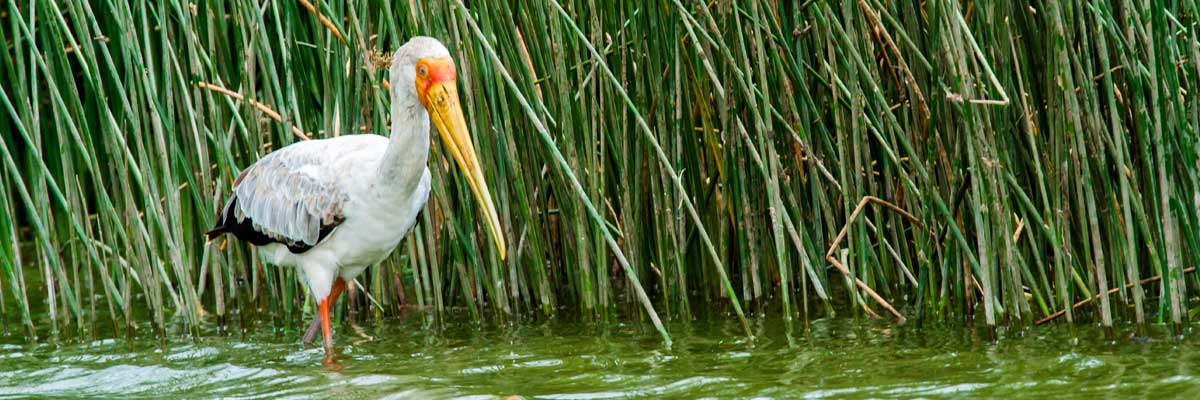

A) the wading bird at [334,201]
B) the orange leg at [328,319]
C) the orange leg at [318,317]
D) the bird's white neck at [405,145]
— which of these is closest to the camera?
the bird's white neck at [405,145]

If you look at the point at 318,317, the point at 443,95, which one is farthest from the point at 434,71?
the point at 318,317

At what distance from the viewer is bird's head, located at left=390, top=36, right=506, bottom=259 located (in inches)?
182

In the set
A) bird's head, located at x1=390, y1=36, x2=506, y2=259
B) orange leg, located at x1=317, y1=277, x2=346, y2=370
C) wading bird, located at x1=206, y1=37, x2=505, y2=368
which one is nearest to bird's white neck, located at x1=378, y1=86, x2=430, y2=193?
wading bird, located at x1=206, y1=37, x2=505, y2=368

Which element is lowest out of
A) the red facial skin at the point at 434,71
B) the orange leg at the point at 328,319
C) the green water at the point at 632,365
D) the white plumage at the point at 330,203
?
the green water at the point at 632,365

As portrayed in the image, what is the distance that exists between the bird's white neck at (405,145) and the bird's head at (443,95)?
0.15m

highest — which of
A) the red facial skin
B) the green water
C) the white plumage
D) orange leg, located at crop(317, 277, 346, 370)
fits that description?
the red facial skin

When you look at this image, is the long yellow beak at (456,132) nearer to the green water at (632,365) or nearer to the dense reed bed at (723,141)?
the dense reed bed at (723,141)

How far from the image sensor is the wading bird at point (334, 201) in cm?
516

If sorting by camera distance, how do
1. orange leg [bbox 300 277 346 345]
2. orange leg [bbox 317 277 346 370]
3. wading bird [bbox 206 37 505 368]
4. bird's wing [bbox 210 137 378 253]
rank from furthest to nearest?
orange leg [bbox 300 277 346 345], bird's wing [bbox 210 137 378 253], orange leg [bbox 317 277 346 370], wading bird [bbox 206 37 505 368]

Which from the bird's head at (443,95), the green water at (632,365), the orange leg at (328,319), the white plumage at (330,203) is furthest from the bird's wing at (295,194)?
the bird's head at (443,95)

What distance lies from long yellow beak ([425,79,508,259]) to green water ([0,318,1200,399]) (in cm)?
64

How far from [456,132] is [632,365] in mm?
1083

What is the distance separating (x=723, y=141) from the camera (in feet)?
17.4

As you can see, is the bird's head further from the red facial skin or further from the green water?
the green water
